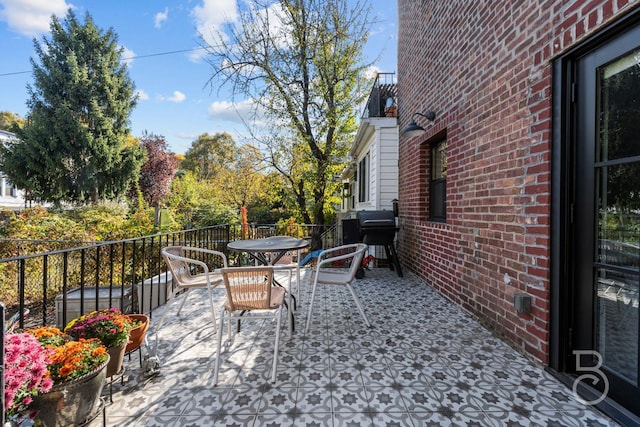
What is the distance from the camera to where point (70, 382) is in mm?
1302

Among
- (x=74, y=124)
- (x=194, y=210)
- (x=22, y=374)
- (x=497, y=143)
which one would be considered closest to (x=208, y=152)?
(x=74, y=124)

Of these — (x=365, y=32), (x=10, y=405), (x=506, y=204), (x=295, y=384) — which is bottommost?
(x=295, y=384)

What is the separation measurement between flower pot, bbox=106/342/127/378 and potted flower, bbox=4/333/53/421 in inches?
16.1

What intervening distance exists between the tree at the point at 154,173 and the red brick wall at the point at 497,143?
1580cm

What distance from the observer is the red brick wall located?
1980mm

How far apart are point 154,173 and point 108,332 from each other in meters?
17.0

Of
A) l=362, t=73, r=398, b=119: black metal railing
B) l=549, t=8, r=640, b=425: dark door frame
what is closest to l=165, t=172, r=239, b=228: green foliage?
l=362, t=73, r=398, b=119: black metal railing

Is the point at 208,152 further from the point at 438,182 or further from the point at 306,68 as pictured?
the point at 438,182

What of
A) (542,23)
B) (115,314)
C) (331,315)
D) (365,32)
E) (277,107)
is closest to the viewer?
(115,314)

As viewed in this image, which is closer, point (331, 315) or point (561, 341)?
point (561, 341)

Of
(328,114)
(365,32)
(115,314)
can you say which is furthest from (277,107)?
(115,314)

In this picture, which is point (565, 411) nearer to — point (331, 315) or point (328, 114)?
point (331, 315)

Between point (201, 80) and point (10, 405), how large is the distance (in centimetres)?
711

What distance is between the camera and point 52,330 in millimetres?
1548
